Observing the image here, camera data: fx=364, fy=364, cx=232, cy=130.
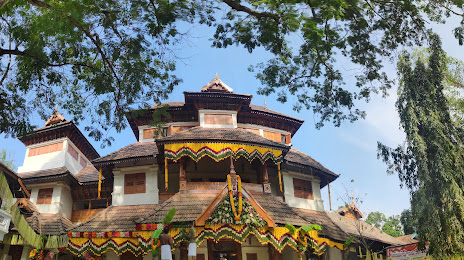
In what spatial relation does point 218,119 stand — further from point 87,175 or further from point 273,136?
point 87,175

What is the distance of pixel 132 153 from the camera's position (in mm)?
18719

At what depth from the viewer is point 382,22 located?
948cm

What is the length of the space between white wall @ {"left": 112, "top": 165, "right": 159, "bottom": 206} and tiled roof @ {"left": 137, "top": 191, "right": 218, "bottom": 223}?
2.30 m

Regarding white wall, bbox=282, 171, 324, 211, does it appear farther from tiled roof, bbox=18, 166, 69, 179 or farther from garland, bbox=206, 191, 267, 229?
tiled roof, bbox=18, 166, 69, 179

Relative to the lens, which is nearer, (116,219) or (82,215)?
(116,219)

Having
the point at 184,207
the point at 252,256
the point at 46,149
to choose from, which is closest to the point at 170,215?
the point at 184,207

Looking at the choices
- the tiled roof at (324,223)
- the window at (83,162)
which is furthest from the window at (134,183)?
the tiled roof at (324,223)

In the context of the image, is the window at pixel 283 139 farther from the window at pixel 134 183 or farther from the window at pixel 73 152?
the window at pixel 73 152

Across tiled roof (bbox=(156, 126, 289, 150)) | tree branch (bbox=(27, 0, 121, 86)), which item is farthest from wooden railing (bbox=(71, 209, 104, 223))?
tree branch (bbox=(27, 0, 121, 86))

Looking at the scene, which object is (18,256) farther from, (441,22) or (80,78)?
(441,22)

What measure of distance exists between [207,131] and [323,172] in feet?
23.5

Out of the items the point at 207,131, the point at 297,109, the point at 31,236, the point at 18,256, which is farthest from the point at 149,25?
the point at 18,256

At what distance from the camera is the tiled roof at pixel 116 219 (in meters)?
15.9

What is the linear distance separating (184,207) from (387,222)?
172 ft
